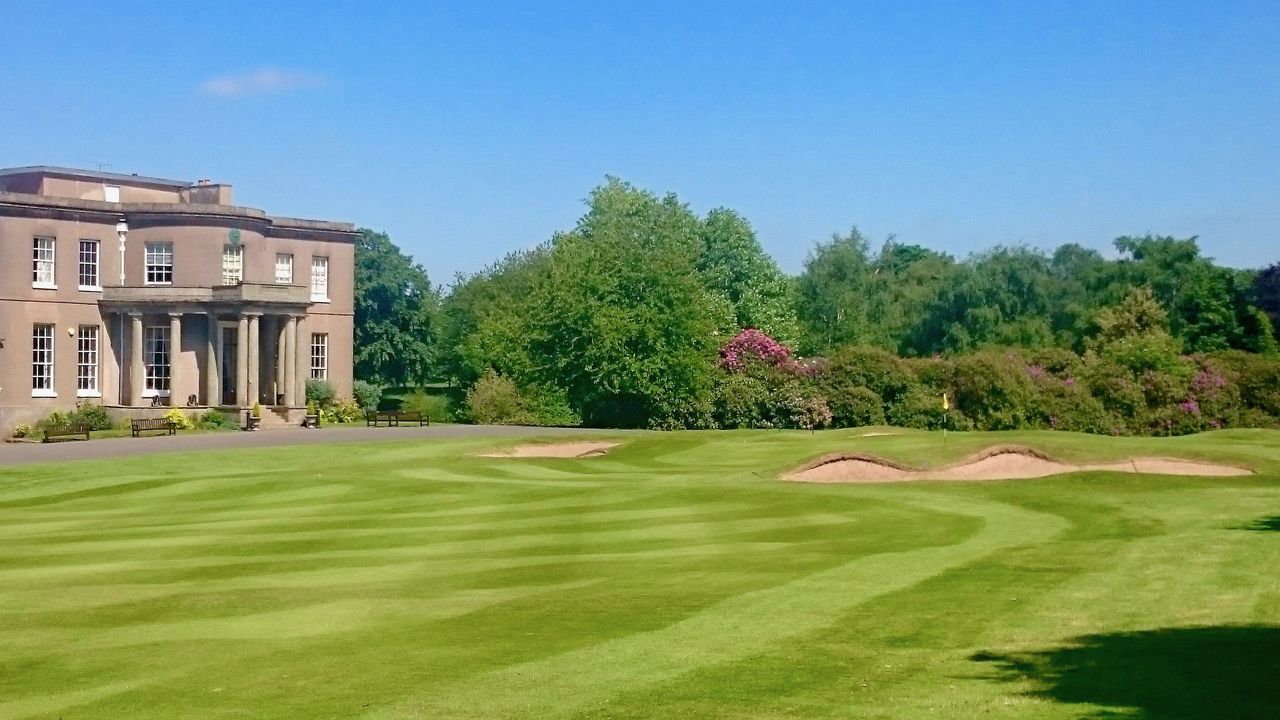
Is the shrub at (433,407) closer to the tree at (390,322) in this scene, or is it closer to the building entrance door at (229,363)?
the building entrance door at (229,363)

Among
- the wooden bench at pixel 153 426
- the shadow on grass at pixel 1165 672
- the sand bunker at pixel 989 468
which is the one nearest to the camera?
the shadow on grass at pixel 1165 672

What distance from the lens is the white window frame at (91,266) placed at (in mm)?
63534

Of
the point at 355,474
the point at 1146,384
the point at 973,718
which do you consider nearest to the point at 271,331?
the point at 355,474

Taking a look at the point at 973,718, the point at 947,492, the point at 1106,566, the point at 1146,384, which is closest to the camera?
the point at 973,718

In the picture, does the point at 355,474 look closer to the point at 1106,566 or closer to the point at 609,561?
the point at 609,561

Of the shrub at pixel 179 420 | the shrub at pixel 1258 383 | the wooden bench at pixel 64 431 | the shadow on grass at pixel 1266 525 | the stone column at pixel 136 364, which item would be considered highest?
the stone column at pixel 136 364

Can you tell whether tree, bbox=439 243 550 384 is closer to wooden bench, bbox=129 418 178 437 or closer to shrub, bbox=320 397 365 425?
shrub, bbox=320 397 365 425

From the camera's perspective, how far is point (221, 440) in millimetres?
51781

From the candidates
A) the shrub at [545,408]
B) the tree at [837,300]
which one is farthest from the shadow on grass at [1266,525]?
the tree at [837,300]

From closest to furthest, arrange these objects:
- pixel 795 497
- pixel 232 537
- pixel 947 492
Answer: pixel 232 537
pixel 795 497
pixel 947 492

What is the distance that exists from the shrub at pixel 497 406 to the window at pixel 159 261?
51.8ft

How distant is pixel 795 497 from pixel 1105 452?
997 cm

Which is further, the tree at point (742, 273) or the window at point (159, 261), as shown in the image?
the tree at point (742, 273)

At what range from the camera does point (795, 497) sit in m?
27.6
